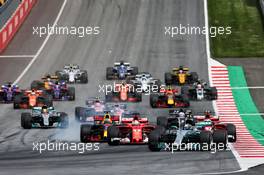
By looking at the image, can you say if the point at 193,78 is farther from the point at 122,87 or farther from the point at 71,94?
the point at 71,94

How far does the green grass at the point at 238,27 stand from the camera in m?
64.4

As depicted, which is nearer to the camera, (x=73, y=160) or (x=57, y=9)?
(x=73, y=160)

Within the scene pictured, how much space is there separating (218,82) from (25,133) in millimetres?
16024

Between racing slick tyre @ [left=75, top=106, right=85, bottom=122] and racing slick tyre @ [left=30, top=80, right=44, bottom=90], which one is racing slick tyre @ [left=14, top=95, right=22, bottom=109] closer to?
racing slick tyre @ [left=30, top=80, right=44, bottom=90]

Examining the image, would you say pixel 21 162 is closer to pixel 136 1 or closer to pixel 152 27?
pixel 152 27

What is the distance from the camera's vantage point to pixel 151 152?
4078 cm

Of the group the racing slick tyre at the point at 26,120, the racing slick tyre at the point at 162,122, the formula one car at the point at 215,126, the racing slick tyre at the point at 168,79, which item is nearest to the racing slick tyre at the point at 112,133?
the racing slick tyre at the point at 162,122

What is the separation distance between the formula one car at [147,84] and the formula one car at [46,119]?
9.35 meters

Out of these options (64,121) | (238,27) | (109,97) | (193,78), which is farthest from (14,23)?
(64,121)

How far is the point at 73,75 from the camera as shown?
57469mm

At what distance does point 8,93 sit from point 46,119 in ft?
23.5

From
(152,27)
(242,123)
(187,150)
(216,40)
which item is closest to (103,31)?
(152,27)

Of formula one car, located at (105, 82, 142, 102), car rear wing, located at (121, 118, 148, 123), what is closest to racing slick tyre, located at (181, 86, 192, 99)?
formula one car, located at (105, 82, 142, 102)

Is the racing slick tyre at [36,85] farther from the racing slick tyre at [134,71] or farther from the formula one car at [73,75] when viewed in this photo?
the racing slick tyre at [134,71]
